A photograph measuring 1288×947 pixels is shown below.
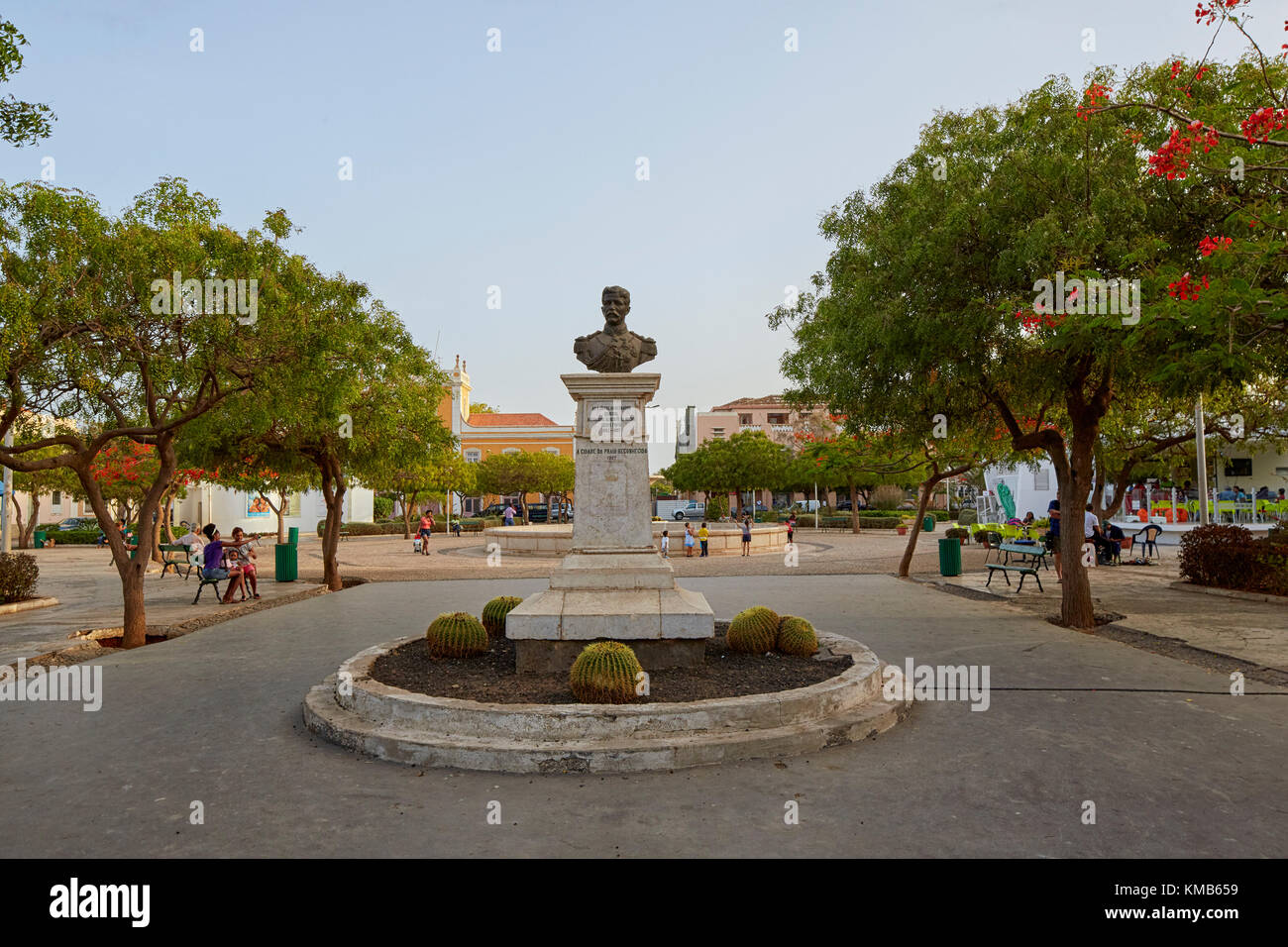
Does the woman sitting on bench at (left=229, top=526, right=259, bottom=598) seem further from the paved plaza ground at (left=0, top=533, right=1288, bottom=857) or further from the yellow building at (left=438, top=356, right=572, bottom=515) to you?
the yellow building at (left=438, top=356, right=572, bottom=515)

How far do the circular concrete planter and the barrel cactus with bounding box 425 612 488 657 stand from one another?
53.5 inches

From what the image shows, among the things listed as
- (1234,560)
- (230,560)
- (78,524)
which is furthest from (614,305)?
(78,524)

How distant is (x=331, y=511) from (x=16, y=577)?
17.9 ft

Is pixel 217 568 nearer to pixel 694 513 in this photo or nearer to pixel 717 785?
pixel 717 785

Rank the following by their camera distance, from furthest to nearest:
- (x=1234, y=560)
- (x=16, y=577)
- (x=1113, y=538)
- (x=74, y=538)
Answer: (x=74, y=538)
(x=1113, y=538)
(x=16, y=577)
(x=1234, y=560)

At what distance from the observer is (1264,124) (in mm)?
5441

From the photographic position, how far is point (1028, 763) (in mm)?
4898

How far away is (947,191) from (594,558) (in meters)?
6.52

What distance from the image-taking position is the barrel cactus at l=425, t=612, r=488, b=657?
718cm

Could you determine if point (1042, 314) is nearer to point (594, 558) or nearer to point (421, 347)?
point (594, 558)

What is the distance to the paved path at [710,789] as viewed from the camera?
12.5 feet

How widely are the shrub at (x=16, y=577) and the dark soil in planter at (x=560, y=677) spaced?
11.3 m

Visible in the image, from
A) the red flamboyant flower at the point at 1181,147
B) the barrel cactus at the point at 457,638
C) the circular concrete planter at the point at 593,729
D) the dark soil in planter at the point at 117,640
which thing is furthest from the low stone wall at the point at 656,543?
the red flamboyant flower at the point at 1181,147

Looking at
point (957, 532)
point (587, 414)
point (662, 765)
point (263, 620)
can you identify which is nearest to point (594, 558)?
point (587, 414)
